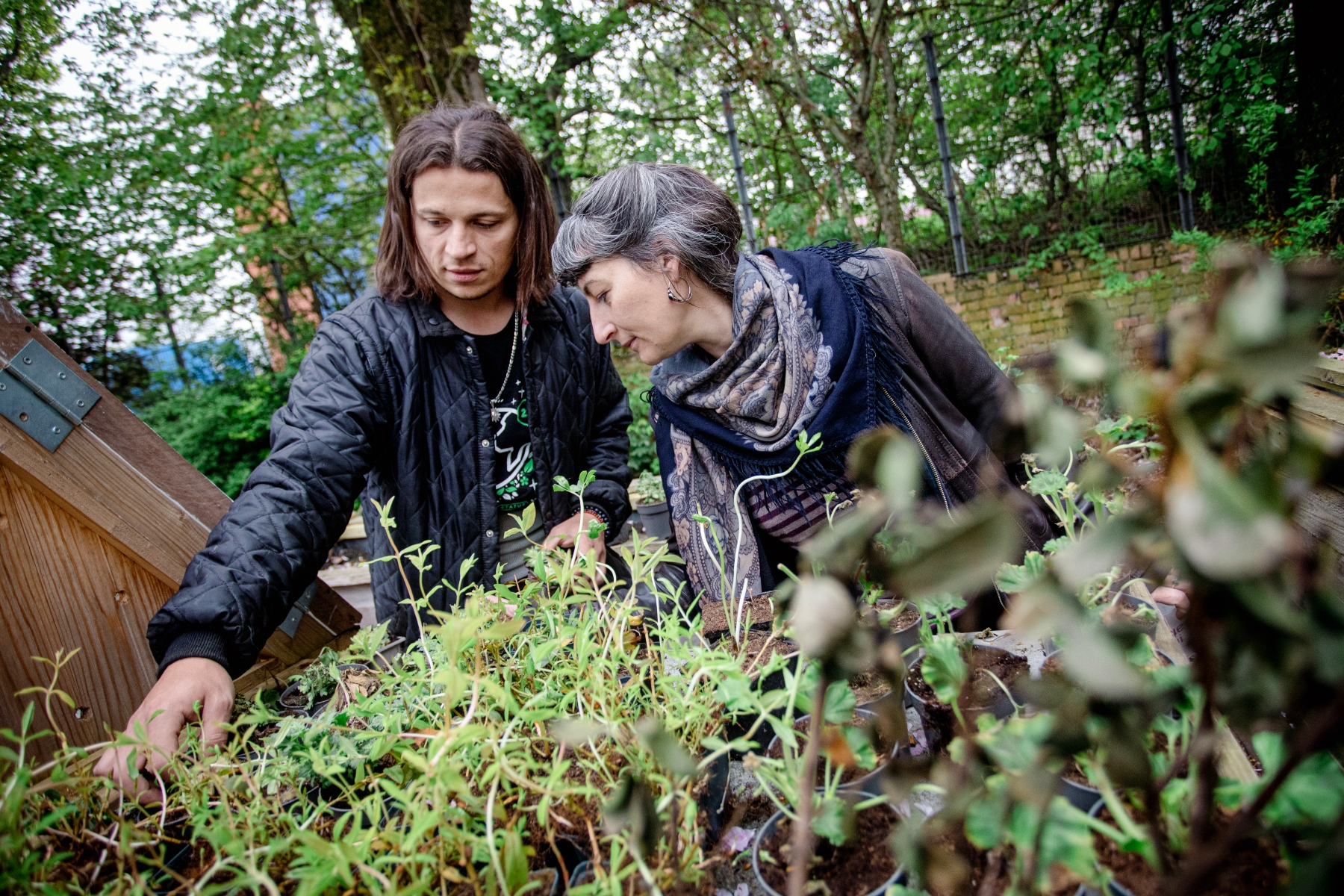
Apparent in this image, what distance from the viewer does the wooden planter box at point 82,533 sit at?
1.22m

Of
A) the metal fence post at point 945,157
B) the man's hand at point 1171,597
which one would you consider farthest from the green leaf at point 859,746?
the metal fence post at point 945,157

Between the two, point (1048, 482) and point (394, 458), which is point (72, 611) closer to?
point (394, 458)

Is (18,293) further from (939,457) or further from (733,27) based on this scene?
(939,457)

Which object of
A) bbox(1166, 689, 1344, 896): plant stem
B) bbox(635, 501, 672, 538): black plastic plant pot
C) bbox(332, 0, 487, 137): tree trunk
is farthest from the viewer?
bbox(332, 0, 487, 137): tree trunk

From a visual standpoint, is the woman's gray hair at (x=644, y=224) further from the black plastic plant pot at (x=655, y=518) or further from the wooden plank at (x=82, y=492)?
the black plastic plant pot at (x=655, y=518)

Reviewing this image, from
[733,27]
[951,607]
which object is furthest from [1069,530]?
[733,27]

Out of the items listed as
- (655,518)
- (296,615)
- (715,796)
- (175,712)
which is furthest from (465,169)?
(655,518)

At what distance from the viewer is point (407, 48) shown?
512cm

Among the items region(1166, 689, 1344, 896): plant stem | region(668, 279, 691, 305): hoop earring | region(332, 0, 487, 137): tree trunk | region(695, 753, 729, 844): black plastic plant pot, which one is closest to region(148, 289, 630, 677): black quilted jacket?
region(668, 279, 691, 305): hoop earring

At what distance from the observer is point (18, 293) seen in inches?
218

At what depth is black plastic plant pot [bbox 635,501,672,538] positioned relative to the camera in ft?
13.6

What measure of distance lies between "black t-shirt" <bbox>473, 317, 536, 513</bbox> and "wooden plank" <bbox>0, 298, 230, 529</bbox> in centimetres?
72

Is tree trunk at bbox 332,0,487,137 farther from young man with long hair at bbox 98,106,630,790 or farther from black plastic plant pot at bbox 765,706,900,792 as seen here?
black plastic plant pot at bbox 765,706,900,792

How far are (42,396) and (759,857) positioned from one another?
136cm
